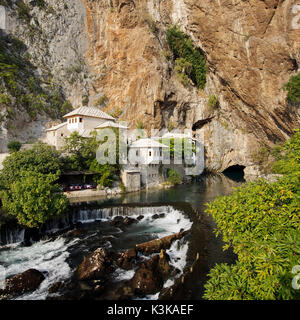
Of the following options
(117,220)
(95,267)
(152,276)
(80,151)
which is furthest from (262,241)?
(80,151)

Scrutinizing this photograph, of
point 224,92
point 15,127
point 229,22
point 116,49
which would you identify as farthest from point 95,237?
point 116,49

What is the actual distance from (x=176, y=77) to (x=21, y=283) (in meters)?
36.9

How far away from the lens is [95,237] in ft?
40.1

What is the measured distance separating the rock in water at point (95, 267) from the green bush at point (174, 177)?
17766 millimetres

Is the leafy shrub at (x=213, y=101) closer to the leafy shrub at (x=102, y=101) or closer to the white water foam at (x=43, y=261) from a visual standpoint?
the leafy shrub at (x=102, y=101)

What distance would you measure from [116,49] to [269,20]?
2679cm

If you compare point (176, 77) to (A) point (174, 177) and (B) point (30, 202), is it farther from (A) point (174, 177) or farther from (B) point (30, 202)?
(B) point (30, 202)

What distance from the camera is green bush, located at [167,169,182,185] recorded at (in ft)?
86.4

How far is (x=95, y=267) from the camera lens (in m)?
8.67

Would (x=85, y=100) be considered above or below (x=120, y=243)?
above

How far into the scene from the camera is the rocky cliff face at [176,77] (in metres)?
23.6

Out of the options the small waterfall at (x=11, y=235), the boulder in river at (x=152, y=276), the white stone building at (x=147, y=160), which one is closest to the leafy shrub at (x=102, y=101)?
the white stone building at (x=147, y=160)

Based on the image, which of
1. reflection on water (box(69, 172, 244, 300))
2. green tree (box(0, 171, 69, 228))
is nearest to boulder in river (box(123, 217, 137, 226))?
reflection on water (box(69, 172, 244, 300))
